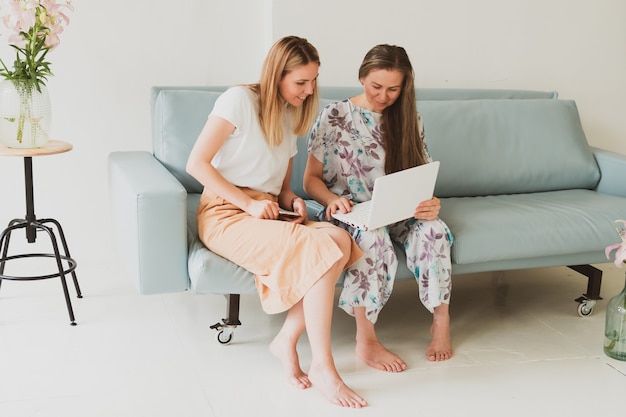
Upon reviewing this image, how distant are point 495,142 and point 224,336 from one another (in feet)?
4.49

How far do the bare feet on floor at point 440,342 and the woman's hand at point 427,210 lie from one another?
0.34 metres

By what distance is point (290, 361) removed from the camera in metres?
2.42

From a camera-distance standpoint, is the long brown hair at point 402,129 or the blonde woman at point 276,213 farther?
the long brown hair at point 402,129

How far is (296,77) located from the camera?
95.0 inches

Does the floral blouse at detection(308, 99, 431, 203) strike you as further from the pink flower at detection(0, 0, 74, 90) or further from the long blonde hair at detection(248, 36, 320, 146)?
the pink flower at detection(0, 0, 74, 90)

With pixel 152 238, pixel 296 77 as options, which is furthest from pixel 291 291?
pixel 296 77

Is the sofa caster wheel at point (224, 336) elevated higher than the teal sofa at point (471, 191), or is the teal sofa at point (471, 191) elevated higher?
the teal sofa at point (471, 191)

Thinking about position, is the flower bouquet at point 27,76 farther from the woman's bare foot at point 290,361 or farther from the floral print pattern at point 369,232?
the woman's bare foot at point 290,361

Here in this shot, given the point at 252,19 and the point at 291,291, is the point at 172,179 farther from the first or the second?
the point at 252,19

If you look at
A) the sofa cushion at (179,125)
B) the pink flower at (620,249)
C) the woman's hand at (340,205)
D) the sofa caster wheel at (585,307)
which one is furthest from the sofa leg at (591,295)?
the sofa cushion at (179,125)

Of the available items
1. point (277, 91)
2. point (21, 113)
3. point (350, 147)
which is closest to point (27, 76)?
point (21, 113)

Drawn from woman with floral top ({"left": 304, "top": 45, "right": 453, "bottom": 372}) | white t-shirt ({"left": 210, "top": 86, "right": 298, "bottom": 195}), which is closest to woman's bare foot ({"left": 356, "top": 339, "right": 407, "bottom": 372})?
woman with floral top ({"left": 304, "top": 45, "right": 453, "bottom": 372})

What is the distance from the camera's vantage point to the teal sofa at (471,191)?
2.41m

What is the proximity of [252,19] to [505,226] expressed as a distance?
1.46 m
